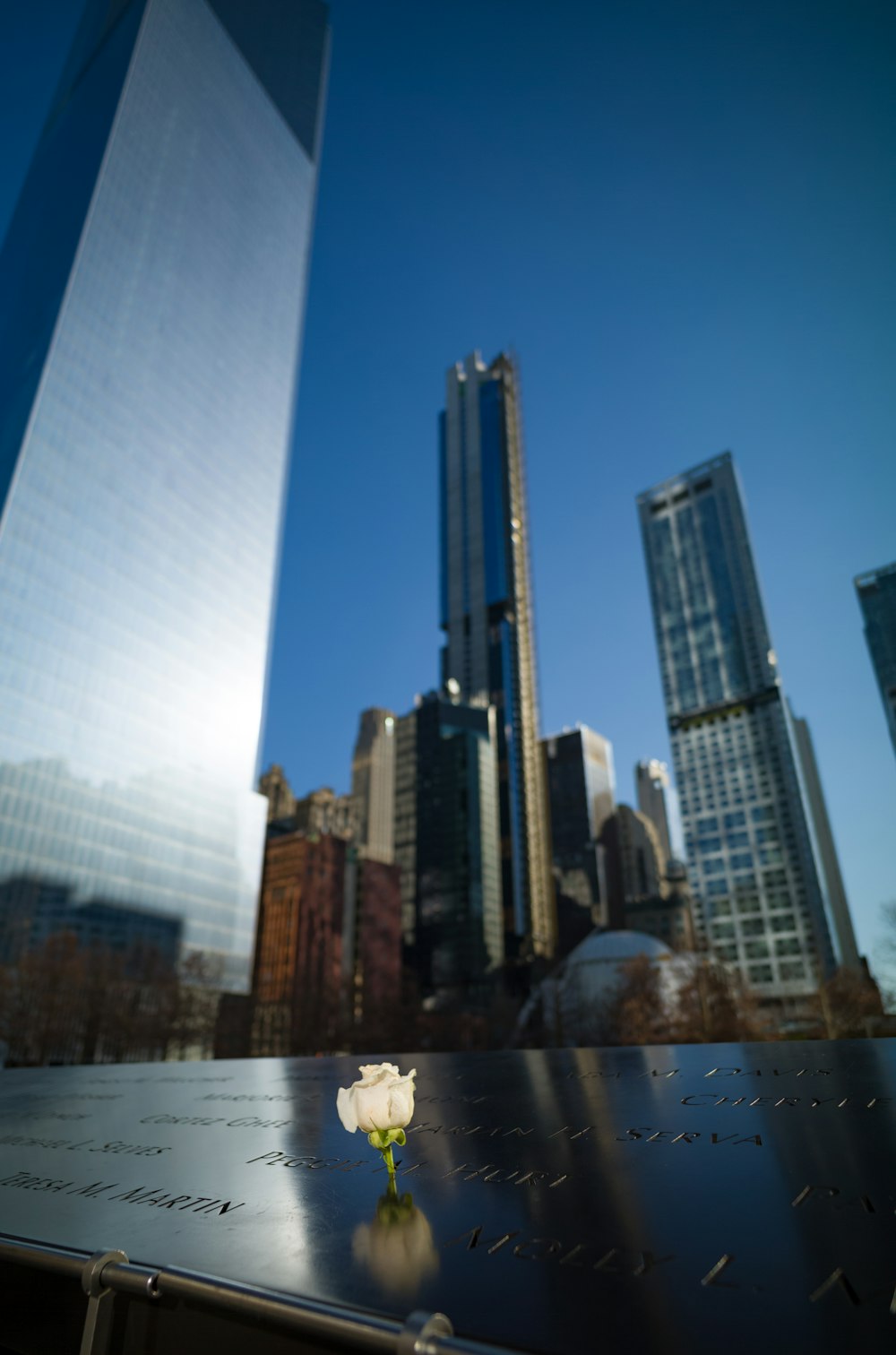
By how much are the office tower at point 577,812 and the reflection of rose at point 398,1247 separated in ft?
491

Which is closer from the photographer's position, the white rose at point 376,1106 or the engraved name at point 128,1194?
the white rose at point 376,1106

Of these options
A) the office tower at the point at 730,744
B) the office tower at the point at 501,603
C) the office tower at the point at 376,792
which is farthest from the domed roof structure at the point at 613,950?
the office tower at the point at 376,792

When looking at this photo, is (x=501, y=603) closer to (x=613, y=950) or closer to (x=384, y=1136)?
(x=613, y=950)

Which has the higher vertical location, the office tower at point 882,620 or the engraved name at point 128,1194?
the office tower at point 882,620

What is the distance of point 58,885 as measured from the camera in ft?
225

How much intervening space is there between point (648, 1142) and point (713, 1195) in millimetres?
825

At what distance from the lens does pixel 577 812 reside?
16288 centimetres

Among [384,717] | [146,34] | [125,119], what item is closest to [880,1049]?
[125,119]

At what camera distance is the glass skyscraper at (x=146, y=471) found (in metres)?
72.0

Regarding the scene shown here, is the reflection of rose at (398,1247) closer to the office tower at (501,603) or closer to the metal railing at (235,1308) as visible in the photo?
the metal railing at (235,1308)

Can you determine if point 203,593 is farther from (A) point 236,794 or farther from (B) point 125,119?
(B) point 125,119

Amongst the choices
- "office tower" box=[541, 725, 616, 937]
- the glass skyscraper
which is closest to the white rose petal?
the glass skyscraper

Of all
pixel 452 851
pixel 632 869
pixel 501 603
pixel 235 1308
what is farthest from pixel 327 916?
pixel 235 1308

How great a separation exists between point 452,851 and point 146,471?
79468 mm
